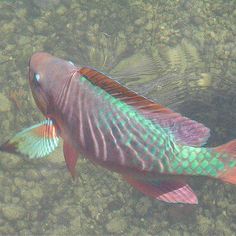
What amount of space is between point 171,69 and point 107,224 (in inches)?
63.5

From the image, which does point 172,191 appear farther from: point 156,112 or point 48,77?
point 48,77

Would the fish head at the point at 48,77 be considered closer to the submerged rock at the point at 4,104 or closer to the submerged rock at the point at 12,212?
the submerged rock at the point at 12,212

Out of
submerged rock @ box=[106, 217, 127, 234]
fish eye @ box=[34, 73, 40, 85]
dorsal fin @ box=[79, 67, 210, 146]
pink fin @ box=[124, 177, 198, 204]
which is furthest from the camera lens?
submerged rock @ box=[106, 217, 127, 234]

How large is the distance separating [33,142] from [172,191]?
0.75 meters

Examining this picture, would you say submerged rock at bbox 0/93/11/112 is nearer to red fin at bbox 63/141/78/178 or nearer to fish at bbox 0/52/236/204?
red fin at bbox 63/141/78/178

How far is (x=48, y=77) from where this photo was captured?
6.68ft

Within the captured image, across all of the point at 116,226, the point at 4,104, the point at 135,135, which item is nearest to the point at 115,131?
the point at 135,135

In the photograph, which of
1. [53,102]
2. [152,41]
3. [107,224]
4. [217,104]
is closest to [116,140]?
[53,102]

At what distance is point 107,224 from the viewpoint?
11.4ft

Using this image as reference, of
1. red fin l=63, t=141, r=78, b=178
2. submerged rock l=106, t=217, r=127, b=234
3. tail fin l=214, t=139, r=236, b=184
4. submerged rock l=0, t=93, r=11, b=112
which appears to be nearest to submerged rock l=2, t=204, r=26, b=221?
submerged rock l=106, t=217, r=127, b=234

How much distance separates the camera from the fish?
1813 millimetres

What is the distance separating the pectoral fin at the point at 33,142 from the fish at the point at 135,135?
154mm

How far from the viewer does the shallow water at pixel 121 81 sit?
3.48 metres

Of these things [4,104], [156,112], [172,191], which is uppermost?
[156,112]
